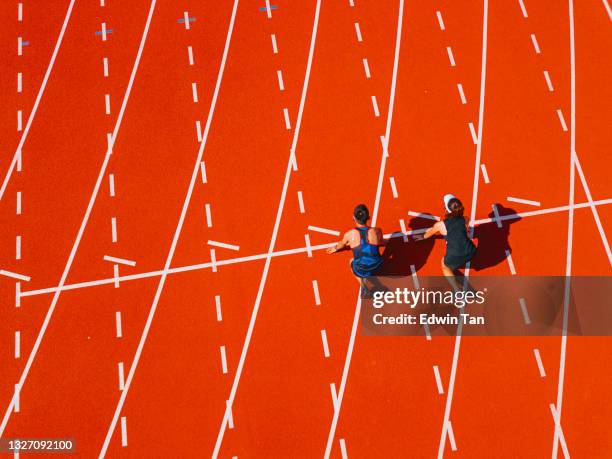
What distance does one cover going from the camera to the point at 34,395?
23.2 feet

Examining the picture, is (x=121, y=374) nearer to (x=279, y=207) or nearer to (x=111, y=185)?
(x=111, y=185)

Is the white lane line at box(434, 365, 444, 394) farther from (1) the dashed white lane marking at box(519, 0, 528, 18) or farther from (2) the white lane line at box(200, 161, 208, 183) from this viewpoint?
(1) the dashed white lane marking at box(519, 0, 528, 18)

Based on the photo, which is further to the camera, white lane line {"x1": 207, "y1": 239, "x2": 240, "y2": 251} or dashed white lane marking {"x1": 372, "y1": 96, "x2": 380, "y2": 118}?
dashed white lane marking {"x1": 372, "y1": 96, "x2": 380, "y2": 118}

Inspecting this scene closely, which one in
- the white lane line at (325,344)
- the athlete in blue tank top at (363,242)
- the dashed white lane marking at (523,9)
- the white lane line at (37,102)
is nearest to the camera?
the athlete in blue tank top at (363,242)

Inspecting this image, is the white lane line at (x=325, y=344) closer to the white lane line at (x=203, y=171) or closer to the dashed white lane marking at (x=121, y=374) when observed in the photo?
the dashed white lane marking at (x=121, y=374)

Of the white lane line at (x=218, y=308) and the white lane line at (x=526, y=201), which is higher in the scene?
the white lane line at (x=526, y=201)

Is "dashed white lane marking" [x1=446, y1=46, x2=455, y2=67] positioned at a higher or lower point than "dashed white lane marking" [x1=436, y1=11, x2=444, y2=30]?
lower

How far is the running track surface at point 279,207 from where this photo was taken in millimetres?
6805

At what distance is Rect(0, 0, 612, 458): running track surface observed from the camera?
6.80 m

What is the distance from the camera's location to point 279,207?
25.7ft

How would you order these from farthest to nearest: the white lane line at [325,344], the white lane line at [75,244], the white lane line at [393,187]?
1. the white lane line at [393,187]
2. the white lane line at [75,244]
3. the white lane line at [325,344]

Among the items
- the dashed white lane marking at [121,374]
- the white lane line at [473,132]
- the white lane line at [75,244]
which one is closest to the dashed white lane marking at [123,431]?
the dashed white lane marking at [121,374]

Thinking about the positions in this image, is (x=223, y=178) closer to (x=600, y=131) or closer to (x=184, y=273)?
(x=184, y=273)

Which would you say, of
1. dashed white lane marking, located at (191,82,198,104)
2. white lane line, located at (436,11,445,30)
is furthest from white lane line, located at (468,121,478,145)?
dashed white lane marking, located at (191,82,198,104)
